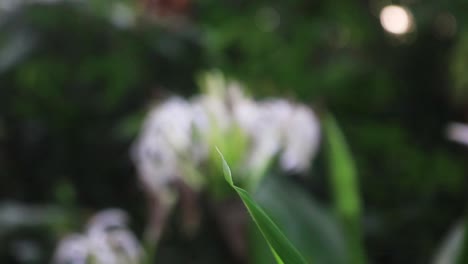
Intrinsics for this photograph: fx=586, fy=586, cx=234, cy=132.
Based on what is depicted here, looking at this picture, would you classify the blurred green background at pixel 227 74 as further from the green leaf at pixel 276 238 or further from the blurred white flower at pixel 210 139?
the green leaf at pixel 276 238

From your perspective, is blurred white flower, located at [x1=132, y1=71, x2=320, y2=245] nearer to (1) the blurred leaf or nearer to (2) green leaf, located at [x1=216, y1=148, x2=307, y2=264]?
(1) the blurred leaf

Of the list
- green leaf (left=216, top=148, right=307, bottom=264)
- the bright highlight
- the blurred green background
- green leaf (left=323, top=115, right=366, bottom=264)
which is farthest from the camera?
the bright highlight

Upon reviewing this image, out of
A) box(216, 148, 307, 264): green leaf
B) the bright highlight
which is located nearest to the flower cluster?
the bright highlight

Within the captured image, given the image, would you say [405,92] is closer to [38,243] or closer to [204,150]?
[204,150]

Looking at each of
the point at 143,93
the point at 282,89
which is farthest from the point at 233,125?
the point at 143,93

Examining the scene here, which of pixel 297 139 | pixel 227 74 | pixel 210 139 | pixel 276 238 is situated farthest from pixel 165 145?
pixel 276 238
